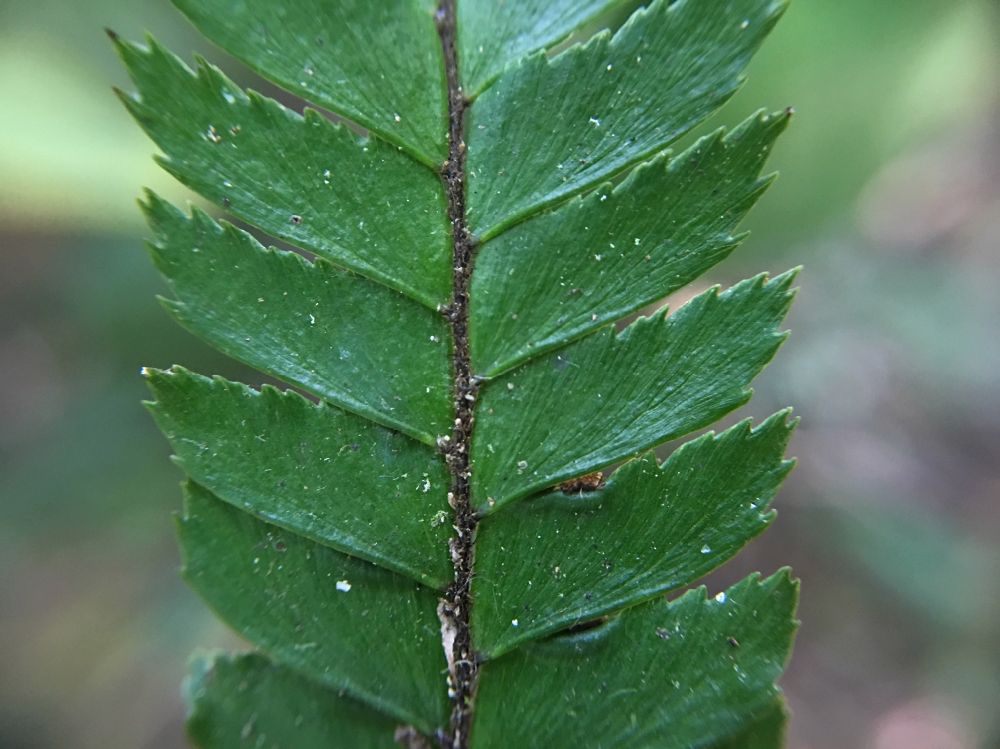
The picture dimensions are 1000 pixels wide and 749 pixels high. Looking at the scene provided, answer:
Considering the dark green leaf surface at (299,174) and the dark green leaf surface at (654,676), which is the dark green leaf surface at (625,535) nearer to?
the dark green leaf surface at (654,676)

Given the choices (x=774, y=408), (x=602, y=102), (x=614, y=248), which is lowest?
(x=774, y=408)

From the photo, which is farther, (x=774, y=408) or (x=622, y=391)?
(x=774, y=408)

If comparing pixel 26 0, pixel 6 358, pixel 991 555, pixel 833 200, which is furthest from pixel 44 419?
pixel 991 555

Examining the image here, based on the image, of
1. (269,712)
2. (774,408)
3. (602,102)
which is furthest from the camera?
(774,408)

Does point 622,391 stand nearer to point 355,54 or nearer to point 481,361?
point 481,361

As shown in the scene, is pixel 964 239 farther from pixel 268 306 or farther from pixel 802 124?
pixel 268 306

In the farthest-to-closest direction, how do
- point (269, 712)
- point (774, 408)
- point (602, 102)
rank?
point (774, 408) < point (269, 712) < point (602, 102)

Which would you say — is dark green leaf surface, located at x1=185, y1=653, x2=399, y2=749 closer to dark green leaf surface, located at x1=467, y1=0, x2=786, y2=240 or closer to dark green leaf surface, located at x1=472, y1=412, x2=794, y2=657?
dark green leaf surface, located at x1=472, y1=412, x2=794, y2=657

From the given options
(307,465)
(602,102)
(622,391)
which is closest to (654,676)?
(622,391)
